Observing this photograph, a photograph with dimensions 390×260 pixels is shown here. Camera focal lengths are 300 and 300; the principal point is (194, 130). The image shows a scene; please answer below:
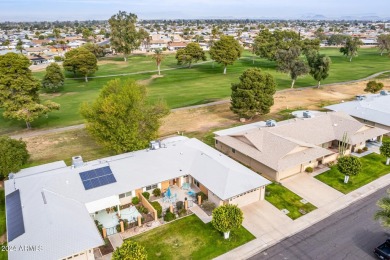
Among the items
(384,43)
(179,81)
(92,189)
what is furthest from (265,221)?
(384,43)

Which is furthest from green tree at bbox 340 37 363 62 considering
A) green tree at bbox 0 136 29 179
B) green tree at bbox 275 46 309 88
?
green tree at bbox 0 136 29 179

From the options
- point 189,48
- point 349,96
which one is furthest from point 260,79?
point 189,48

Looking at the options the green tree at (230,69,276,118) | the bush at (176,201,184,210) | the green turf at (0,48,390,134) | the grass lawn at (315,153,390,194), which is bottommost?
the grass lawn at (315,153,390,194)

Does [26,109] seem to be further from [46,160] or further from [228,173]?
[228,173]

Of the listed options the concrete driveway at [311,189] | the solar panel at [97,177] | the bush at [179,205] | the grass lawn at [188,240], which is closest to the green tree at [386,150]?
the concrete driveway at [311,189]

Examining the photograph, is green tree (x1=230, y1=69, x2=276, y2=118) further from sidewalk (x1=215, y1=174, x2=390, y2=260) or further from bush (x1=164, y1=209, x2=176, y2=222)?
bush (x1=164, y1=209, x2=176, y2=222)

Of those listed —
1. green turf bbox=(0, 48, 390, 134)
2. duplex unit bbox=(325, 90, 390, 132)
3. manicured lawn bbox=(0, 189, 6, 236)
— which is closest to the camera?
manicured lawn bbox=(0, 189, 6, 236)
